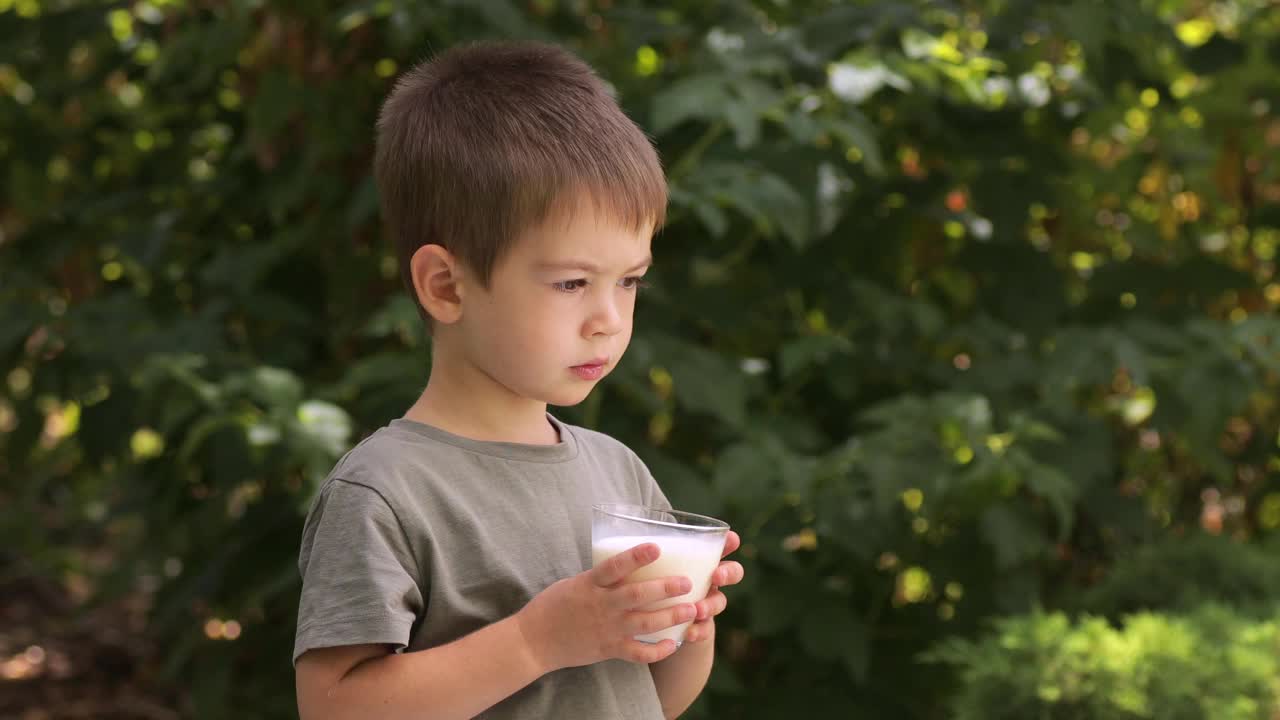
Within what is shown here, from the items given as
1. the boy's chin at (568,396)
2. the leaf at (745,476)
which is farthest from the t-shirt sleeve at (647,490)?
the leaf at (745,476)

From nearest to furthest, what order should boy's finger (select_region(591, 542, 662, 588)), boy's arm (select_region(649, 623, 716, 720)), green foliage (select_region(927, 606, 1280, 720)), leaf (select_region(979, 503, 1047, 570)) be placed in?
boy's finger (select_region(591, 542, 662, 588)) → boy's arm (select_region(649, 623, 716, 720)) → green foliage (select_region(927, 606, 1280, 720)) → leaf (select_region(979, 503, 1047, 570))

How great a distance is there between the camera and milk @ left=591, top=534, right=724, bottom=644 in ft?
4.22

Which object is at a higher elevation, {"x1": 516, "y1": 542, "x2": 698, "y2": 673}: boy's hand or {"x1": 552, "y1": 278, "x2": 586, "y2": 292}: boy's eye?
{"x1": 552, "y1": 278, "x2": 586, "y2": 292}: boy's eye

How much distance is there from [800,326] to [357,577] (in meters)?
2.48

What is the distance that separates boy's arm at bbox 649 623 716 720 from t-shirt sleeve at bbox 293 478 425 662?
1.28ft

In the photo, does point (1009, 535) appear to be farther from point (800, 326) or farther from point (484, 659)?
point (484, 659)

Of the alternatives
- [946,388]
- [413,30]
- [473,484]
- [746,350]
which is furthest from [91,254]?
[473,484]

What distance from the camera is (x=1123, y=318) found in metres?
3.83

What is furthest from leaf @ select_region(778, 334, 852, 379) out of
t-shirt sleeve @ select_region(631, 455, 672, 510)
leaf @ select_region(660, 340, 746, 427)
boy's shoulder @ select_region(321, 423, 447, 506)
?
boy's shoulder @ select_region(321, 423, 447, 506)

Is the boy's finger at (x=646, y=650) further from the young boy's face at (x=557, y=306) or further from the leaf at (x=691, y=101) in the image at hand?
the leaf at (x=691, y=101)

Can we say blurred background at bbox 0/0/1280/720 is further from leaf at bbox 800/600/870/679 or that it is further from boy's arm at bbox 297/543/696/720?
boy's arm at bbox 297/543/696/720

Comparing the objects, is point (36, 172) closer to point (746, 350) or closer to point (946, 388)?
point (746, 350)

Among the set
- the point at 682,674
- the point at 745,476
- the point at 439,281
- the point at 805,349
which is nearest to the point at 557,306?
the point at 439,281

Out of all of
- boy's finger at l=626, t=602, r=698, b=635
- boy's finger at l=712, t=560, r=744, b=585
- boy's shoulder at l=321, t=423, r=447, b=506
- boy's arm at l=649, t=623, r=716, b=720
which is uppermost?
boy's shoulder at l=321, t=423, r=447, b=506
